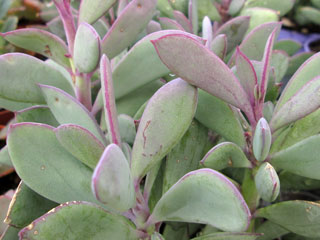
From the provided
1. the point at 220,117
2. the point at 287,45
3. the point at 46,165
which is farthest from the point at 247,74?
the point at 287,45

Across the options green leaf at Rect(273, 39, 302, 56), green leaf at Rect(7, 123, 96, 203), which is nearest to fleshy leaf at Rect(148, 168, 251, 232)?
green leaf at Rect(7, 123, 96, 203)

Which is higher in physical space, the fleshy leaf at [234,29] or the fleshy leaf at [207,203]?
the fleshy leaf at [234,29]

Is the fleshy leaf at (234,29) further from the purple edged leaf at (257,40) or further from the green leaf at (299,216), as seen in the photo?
the green leaf at (299,216)

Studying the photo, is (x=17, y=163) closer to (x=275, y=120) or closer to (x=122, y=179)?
(x=122, y=179)

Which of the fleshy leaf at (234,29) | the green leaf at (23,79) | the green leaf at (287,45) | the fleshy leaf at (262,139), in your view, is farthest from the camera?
the green leaf at (287,45)

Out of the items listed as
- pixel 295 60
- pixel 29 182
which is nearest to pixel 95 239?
pixel 29 182

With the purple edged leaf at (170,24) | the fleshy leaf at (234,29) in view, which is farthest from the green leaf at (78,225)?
the fleshy leaf at (234,29)
